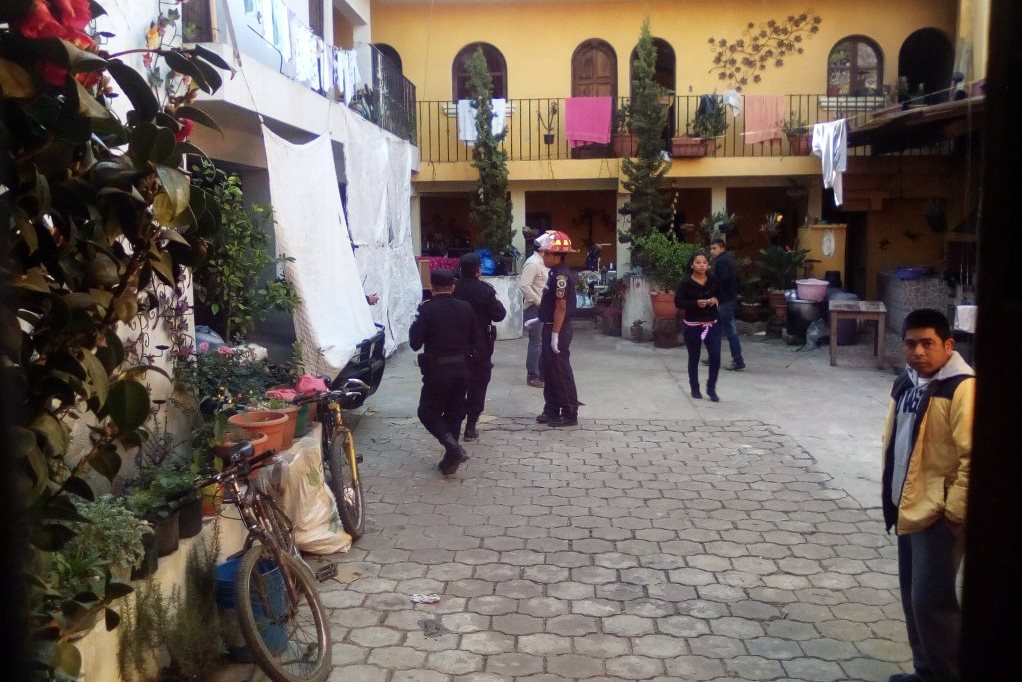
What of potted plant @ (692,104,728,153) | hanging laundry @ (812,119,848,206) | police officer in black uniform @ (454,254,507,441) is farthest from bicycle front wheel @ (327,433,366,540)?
potted plant @ (692,104,728,153)

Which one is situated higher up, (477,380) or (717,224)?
(717,224)

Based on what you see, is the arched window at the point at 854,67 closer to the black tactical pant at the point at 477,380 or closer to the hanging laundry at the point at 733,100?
the hanging laundry at the point at 733,100

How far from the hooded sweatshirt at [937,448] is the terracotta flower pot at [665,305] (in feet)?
31.8

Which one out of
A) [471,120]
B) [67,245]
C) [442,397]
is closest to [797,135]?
[471,120]

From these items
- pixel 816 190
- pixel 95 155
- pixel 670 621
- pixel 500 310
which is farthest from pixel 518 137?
pixel 95 155

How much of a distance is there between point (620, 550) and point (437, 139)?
1268 centimetres

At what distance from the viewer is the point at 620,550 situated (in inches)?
210

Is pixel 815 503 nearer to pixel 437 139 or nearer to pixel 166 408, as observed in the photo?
pixel 166 408

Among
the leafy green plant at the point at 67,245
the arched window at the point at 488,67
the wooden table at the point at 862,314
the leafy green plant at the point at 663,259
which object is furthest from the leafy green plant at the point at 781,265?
the leafy green plant at the point at 67,245

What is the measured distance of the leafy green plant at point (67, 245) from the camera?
5.75 ft

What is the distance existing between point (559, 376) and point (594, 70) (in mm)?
10088

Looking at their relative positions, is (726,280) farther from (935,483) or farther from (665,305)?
(935,483)

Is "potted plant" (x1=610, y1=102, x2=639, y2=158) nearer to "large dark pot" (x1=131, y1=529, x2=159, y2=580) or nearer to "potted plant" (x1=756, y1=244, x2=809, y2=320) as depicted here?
"potted plant" (x1=756, y1=244, x2=809, y2=320)

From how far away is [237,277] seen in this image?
697cm
